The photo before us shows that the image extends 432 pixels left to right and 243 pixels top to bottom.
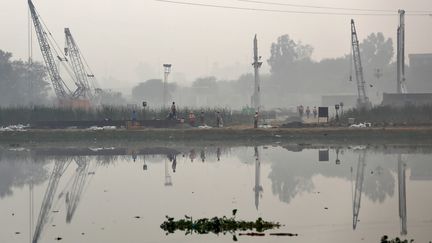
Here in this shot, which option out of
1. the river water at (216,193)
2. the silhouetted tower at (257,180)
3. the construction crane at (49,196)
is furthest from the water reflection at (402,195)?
the construction crane at (49,196)

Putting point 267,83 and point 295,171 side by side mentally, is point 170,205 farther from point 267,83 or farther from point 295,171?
point 267,83

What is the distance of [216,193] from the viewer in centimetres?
2369

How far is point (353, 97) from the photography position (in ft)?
434

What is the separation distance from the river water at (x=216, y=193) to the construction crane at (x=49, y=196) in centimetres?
4

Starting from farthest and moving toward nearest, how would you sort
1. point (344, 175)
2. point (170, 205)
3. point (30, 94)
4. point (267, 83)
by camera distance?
point (267, 83)
point (30, 94)
point (344, 175)
point (170, 205)

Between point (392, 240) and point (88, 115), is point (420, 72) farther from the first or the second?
point (392, 240)

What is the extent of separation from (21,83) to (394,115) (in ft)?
290

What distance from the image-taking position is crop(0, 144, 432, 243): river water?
17.3 metres

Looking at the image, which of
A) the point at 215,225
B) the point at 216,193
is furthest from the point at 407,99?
the point at 215,225

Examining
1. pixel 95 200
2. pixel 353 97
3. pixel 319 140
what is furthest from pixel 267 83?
pixel 95 200

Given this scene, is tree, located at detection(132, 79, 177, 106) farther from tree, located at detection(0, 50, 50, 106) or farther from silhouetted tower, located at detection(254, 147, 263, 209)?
silhouetted tower, located at detection(254, 147, 263, 209)

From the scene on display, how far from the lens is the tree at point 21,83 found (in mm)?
120562

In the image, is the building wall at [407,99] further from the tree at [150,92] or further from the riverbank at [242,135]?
the tree at [150,92]

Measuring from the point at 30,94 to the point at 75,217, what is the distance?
108 meters
